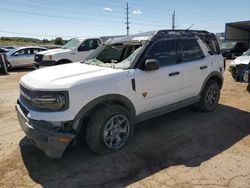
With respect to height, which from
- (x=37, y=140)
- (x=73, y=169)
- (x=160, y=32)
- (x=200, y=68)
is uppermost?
(x=160, y=32)

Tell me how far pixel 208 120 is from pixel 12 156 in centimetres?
396

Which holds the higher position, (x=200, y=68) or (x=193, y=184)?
(x=200, y=68)

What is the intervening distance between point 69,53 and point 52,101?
876cm

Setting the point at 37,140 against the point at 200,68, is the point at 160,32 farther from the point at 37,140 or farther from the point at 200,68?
the point at 37,140

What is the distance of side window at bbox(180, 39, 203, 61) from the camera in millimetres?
5292

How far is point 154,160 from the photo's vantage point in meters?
3.99

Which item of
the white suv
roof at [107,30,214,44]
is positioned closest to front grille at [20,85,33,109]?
the white suv

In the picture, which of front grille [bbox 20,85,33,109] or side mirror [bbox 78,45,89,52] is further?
side mirror [bbox 78,45,89,52]

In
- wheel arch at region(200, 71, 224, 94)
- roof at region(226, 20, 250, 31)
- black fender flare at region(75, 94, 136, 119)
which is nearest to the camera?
black fender flare at region(75, 94, 136, 119)

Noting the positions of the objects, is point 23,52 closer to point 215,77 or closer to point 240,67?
point 240,67

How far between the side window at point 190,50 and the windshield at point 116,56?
1.05 m

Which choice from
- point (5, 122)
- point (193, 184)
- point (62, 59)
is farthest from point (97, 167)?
point (62, 59)

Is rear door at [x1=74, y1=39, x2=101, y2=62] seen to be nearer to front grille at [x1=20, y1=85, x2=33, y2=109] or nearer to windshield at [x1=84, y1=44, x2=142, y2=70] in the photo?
windshield at [x1=84, y1=44, x2=142, y2=70]

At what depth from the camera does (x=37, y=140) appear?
358cm
